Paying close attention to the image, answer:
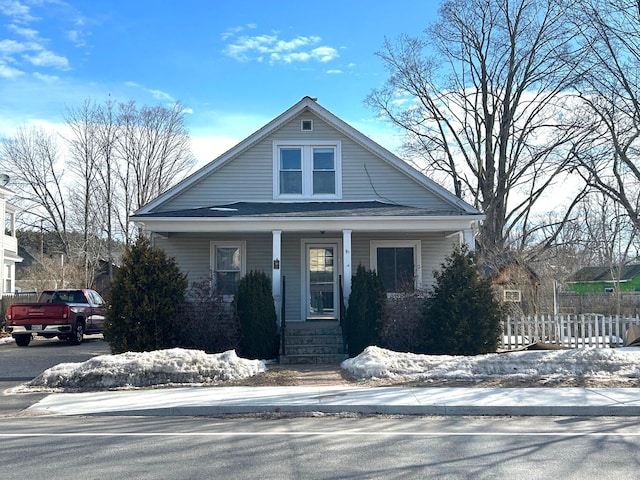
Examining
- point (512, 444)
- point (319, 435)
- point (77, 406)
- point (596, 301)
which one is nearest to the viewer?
point (512, 444)

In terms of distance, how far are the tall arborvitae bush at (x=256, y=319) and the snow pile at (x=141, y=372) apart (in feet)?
7.20

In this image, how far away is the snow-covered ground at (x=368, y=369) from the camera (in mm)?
11508

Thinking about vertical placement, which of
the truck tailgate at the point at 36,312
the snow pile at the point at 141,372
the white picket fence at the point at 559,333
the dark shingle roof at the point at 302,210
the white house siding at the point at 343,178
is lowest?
the snow pile at the point at 141,372

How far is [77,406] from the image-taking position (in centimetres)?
981

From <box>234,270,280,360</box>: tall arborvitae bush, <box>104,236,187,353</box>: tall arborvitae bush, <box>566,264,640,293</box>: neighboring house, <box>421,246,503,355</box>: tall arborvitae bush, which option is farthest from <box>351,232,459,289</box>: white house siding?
<box>566,264,640,293</box>: neighboring house

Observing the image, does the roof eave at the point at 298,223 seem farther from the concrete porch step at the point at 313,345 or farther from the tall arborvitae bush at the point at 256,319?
the concrete porch step at the point at 313,345

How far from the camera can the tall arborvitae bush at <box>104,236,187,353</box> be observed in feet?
45.3

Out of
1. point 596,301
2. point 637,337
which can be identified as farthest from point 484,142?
point 637,337

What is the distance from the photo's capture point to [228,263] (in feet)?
59.2

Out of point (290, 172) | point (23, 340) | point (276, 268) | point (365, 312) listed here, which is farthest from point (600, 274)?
point (23, 340)

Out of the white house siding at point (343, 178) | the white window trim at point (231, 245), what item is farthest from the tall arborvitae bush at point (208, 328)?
the white house siding at point (343, 178)

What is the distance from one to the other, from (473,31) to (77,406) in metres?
30.3

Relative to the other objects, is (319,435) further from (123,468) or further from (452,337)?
(452,337)

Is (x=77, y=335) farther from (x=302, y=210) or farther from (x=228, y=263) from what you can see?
(x=302, y=210)
